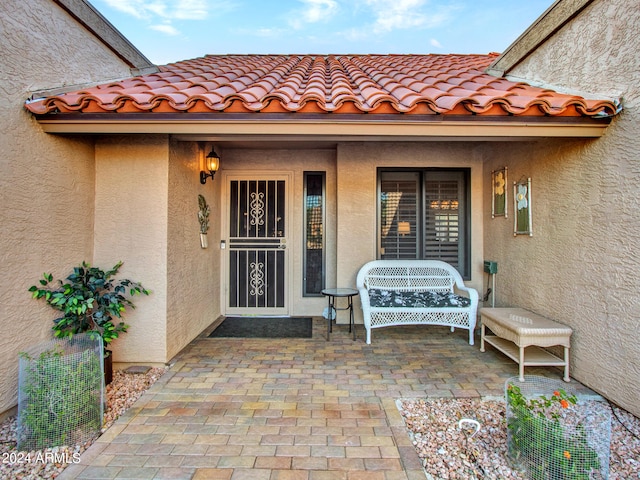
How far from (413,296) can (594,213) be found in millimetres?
2201

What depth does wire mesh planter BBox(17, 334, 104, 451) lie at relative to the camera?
221 cm

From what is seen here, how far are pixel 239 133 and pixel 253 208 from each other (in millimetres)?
2834

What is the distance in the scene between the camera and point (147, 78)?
4234mm

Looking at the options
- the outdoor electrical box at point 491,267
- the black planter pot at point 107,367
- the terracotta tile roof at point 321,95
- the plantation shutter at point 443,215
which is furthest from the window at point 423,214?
the black planter pot at point 107,367

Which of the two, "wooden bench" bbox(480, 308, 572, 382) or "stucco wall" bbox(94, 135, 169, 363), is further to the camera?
"stucco wall" bbox(94, 135, 169, 363)

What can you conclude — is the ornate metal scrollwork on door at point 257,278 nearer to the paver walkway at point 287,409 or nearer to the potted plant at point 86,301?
the paver walkway at point 287,409

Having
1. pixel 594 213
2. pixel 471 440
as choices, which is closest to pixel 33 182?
pixel 471 440

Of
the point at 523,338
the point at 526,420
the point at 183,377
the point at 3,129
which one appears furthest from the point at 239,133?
the point at 523,338

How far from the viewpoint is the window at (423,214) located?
5367mm

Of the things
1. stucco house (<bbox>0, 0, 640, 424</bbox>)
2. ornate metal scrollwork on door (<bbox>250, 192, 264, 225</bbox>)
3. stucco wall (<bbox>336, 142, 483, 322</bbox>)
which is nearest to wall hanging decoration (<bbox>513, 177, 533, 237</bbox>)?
stucco house (<bbox>0, 0, 640, 424</bbox>)

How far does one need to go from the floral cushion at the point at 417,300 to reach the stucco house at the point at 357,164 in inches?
32.9

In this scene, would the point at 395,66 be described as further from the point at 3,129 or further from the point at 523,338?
the point at 3,129

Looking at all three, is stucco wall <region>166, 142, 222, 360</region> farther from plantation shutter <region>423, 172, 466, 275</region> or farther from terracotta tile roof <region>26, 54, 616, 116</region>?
plantation shutter <region>423, 172, 466, 275</region>

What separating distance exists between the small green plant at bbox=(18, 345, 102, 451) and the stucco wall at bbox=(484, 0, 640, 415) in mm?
Answer: 4388
